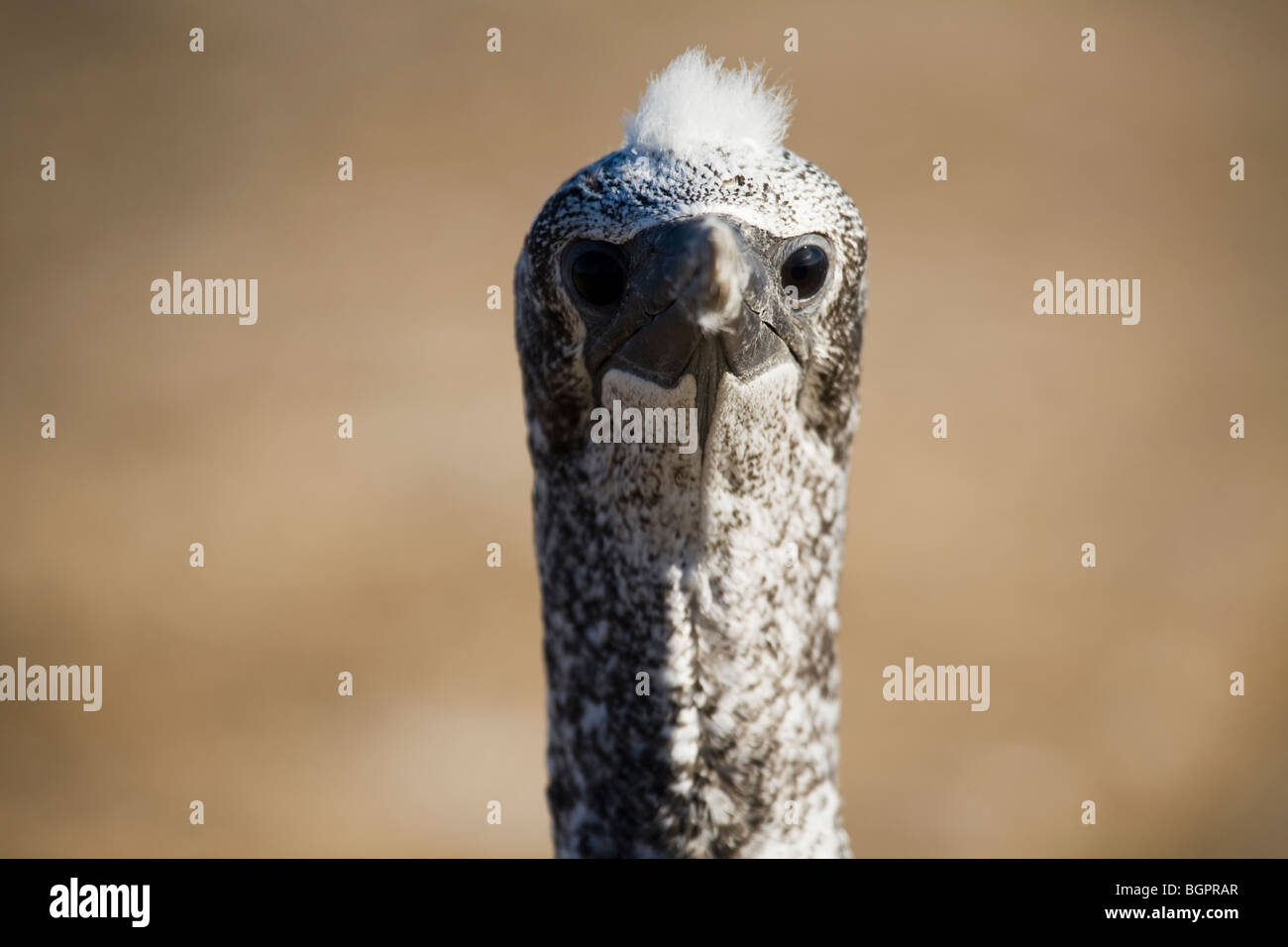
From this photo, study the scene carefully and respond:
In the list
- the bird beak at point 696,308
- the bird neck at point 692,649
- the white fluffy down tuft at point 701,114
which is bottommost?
the bird neck at point 692,649

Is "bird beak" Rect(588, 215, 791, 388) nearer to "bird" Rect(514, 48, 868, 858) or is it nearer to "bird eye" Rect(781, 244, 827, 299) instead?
"bird" Rect(514, 48, 868, 858)

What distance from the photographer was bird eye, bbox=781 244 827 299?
3.34 metres

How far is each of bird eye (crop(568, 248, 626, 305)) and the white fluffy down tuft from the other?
370 mm

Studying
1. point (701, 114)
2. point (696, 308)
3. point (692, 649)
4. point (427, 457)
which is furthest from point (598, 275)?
point (427, 457)

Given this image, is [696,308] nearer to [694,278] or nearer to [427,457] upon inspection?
[694,278]

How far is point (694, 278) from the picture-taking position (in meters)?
2.99

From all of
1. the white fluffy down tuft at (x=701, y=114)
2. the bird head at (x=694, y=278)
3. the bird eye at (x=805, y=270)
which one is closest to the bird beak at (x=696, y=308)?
the bird head at (x=694, y=278)

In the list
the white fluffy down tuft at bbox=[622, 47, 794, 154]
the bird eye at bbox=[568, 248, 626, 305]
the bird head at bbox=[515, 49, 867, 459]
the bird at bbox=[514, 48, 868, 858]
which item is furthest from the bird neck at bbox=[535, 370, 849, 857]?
the white fluffy down tuft at bbox=[622, 47, 794, 154]

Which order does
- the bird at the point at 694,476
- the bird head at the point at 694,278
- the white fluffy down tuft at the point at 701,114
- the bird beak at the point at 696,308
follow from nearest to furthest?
1. the bird beak at the point at 696,308
2. the bird head at the point at 694,278
3. the bird at the point at 694,476
4. the white fluffy down tuft at the point at 701,114

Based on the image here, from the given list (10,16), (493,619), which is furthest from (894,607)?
(10,16)

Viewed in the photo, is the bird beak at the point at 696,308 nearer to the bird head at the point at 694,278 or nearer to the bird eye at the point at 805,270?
the bird head at the point at 694,278

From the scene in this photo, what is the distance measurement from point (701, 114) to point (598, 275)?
0.55 m

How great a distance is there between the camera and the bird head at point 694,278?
10.4 feet

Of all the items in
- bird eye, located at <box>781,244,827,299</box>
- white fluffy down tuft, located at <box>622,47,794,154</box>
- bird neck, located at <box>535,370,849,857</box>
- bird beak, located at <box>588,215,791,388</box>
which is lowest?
bird neck, located at <box>535,370,849,857</box>
